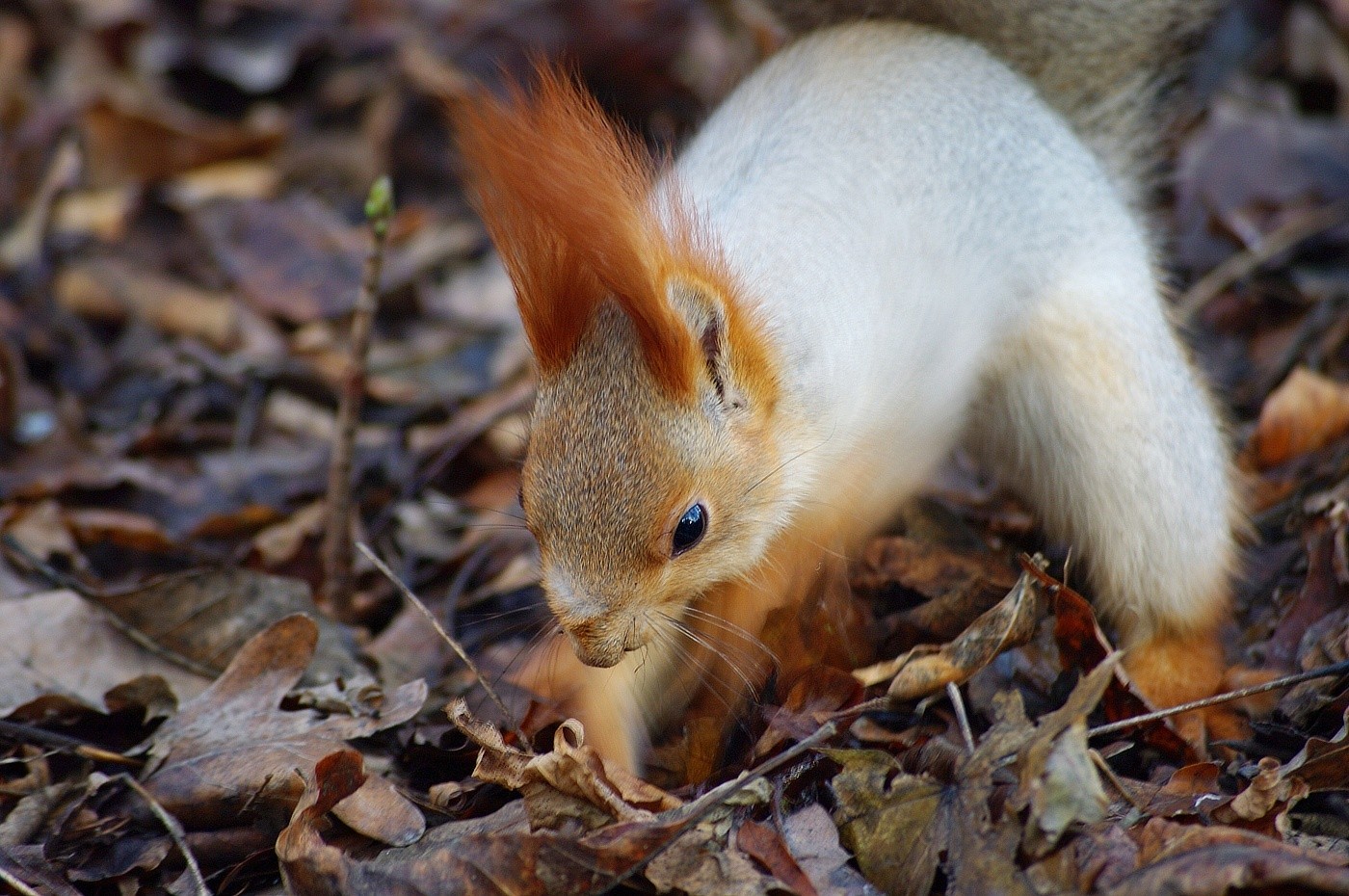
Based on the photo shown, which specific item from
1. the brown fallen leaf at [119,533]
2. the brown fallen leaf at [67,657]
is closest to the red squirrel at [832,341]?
the brown fallen leaf at [67,657]

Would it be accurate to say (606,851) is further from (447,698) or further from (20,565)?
(20,565)

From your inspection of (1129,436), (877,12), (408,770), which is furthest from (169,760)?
(877,12)

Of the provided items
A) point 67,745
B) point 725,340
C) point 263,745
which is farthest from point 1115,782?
point 67,745

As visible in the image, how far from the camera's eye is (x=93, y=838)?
1.89 m

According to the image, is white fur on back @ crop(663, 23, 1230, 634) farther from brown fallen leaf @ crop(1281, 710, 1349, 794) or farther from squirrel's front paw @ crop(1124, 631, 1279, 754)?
brown fallen leaf @ crop(1281, 710, 1349, 794)

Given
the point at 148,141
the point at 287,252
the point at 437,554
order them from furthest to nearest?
the point at 148,141 → the point at 287,252 → the point at 437,554

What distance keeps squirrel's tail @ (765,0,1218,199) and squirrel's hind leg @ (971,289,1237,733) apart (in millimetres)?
599

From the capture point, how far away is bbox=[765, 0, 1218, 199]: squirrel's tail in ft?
8.39


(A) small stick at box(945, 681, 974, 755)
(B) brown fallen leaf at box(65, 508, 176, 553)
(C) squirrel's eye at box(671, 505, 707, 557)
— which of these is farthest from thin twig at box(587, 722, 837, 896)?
(B) brown fallen leaf at box(65, 508, 176, 553)

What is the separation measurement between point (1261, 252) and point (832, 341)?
1.67 meters

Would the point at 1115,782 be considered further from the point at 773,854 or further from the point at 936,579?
the point at 936,579

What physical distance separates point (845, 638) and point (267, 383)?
1.74m

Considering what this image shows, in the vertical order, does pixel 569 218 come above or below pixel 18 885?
above

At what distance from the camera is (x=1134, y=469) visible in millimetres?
2275
